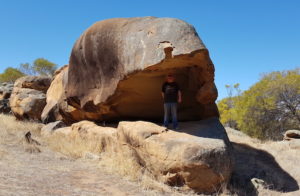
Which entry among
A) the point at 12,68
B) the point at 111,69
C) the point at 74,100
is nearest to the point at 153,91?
the point at 111,69

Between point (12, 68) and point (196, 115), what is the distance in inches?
1239

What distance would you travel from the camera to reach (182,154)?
6039mm

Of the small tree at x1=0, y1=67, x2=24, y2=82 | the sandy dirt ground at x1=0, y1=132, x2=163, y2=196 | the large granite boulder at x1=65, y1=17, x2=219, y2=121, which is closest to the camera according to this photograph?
the sandy dirt ground at x1=0, y1=132, x2=163, y2=196

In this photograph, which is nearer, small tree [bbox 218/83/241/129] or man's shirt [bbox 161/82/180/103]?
man's shirt [bbox 161/82/180/103]

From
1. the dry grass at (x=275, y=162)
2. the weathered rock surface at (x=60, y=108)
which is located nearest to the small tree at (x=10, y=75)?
the weathered rock surface at (x=60, y=108)

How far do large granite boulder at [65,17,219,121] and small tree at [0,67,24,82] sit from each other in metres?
26.2

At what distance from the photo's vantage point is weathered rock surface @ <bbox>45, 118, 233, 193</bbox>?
19.7 feet

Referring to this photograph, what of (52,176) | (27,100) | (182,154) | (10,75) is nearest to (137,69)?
(182,154)

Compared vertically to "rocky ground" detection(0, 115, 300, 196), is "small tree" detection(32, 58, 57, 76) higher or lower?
higher

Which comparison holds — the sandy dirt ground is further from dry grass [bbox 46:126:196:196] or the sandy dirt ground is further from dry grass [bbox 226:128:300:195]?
dry grass [bbox 226:128:300:195]

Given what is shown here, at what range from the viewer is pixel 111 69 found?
8172 millimetres

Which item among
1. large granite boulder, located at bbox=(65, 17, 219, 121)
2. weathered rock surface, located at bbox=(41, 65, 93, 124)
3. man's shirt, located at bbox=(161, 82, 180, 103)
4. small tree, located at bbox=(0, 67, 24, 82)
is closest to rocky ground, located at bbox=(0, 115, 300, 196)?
man's shirt, located at bbox=(161, 82, 180, 103)

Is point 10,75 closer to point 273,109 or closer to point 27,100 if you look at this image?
point 27,100

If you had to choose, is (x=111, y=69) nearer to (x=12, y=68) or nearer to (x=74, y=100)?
(x=74, y=100)
